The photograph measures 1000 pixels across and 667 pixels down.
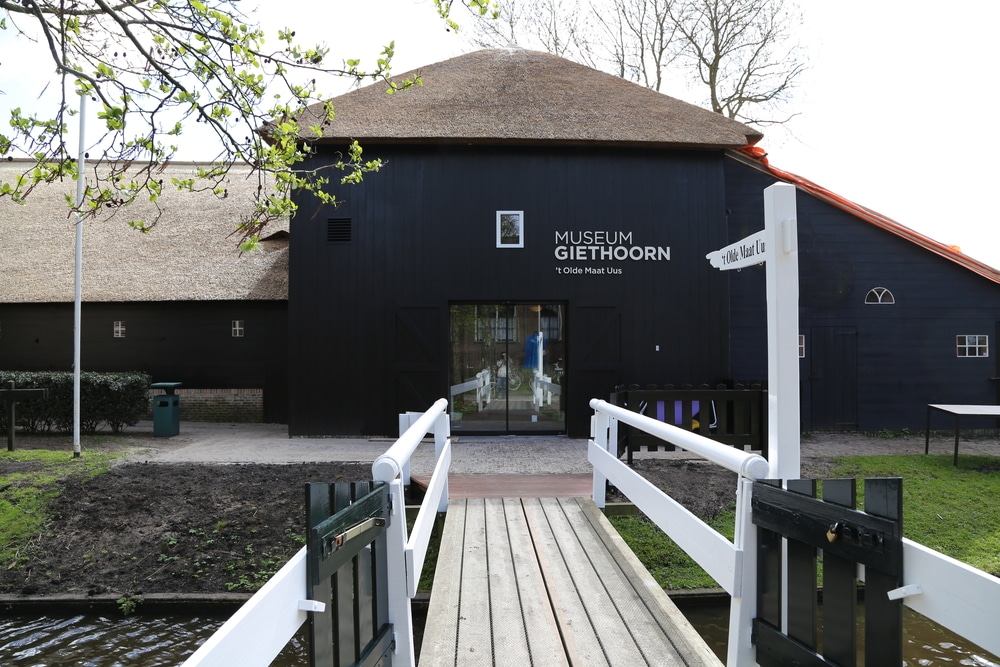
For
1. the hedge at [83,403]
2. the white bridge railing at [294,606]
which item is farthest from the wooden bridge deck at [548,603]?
the hedge at [83,403]

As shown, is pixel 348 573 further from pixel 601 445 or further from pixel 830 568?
pixel 601 445

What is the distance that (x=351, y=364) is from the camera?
41.7 ft

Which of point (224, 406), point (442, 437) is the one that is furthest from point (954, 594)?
point (224, 406)

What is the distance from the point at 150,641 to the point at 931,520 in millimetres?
7004

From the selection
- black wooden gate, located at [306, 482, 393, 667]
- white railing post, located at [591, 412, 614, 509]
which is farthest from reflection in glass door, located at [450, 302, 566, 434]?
black wooden gate, located at [306, 482, 393, 667]

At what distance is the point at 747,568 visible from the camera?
2.75 meters

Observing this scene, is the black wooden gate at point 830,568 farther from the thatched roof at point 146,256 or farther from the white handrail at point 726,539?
the thatched roof at point 146,256

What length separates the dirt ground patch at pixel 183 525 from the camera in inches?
233

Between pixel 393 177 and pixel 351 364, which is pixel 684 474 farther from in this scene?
pixel 393 177

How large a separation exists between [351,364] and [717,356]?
20.9ft

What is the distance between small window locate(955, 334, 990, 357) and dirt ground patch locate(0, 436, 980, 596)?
617 cm

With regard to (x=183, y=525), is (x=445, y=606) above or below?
above

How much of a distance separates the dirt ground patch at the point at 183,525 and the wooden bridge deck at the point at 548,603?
6.91 feet

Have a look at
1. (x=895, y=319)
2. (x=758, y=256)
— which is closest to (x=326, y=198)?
(x=758, y=256)
